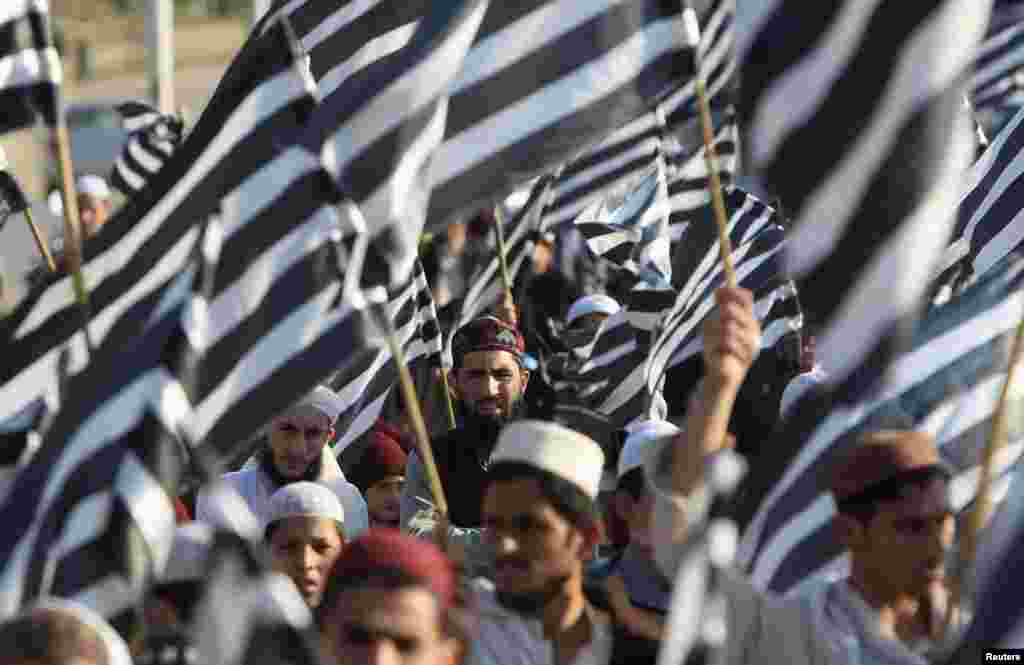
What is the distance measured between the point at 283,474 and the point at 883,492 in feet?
11.7

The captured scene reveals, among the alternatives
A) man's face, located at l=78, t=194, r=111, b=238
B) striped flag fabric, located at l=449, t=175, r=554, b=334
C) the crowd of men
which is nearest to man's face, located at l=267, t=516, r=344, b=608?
the crowd of men

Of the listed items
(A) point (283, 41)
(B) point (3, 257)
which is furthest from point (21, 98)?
(B) point (3, 257)

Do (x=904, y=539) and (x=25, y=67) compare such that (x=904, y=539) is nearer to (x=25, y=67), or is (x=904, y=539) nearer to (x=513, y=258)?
(x=25, y=67)

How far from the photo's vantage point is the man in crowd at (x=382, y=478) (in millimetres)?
9180

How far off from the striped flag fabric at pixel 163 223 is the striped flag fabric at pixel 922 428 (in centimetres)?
144

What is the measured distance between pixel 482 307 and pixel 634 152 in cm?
98

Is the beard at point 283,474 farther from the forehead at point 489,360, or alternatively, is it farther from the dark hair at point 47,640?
Result: the dark hair at point 47,640

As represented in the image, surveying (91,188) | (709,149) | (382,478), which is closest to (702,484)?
(709,149)

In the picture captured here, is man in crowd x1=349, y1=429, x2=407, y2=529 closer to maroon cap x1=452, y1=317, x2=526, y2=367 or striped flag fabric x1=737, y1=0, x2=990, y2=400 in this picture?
maroon cap x1=452, y1=317, x2=526, y2=367

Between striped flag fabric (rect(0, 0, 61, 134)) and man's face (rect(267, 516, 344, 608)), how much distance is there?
1.44 meters

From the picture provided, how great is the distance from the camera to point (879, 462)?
5633mm

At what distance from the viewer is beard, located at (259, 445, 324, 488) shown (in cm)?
877

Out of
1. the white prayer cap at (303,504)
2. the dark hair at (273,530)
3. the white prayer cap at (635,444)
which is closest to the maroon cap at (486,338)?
the white prayer cap at (635,444)

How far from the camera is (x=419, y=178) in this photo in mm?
6465
